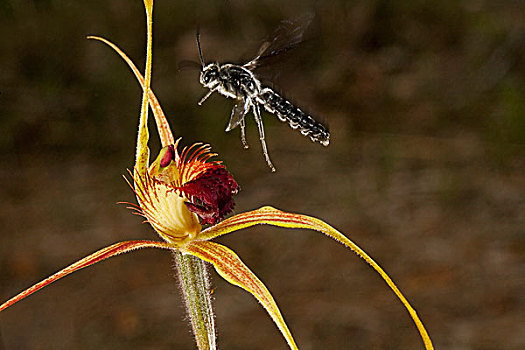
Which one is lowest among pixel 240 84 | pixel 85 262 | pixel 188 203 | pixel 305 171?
pixel 85 262

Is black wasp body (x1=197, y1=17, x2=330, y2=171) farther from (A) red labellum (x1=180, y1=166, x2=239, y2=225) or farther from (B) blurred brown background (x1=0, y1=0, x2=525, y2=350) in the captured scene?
(B) blurred brown background (x1=0, y1=0, x2=525, y2=350)

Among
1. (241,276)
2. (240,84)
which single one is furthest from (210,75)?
(241,276)

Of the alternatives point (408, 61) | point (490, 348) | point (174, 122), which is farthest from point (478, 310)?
point (174, 122)

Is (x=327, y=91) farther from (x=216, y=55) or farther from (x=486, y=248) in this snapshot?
(x=486, y=248)

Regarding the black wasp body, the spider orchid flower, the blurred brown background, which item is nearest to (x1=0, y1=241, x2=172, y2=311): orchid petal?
the spider orchid flower

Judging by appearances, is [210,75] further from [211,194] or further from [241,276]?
[241,276]
